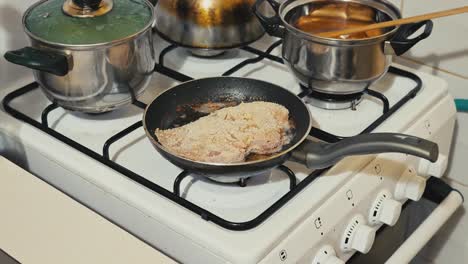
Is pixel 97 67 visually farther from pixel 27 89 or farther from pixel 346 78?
pixel 346 78

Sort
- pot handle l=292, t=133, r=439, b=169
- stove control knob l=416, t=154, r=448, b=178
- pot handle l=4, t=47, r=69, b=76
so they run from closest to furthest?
1. pot handle l=292, t=133, r=439, b=169
2. pot handle l=4, t=47, r=69, b=76
3. stove control knob l=416, t=154, r=448, b=178

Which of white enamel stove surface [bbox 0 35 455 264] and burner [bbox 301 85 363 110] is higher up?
burner [bbox 301 85 363 110]

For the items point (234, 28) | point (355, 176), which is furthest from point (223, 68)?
point (355, 176)

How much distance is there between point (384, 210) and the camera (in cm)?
85

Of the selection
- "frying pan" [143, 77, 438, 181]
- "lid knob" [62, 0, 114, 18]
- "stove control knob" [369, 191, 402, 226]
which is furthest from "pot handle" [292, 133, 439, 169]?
"lid knob" [62, 0, 114, 18]

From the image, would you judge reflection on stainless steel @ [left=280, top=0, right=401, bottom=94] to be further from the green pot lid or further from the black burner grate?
the green pot lid

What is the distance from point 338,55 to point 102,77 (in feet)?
1.03

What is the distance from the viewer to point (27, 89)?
38.6 inches

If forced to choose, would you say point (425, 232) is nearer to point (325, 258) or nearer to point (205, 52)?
point (325, 258)

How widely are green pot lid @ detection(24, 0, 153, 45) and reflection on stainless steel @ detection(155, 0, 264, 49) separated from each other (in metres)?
0.09

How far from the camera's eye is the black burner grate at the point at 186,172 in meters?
0.74

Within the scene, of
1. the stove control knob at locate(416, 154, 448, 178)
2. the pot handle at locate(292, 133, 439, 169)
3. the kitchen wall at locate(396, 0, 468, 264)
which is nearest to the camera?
the pot handle at locate(292, 133, 439, 169)

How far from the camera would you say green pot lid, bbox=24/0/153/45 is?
833 millimetres

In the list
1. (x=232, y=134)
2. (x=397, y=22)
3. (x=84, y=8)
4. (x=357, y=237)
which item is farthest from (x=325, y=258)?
(x=84, y=8)
